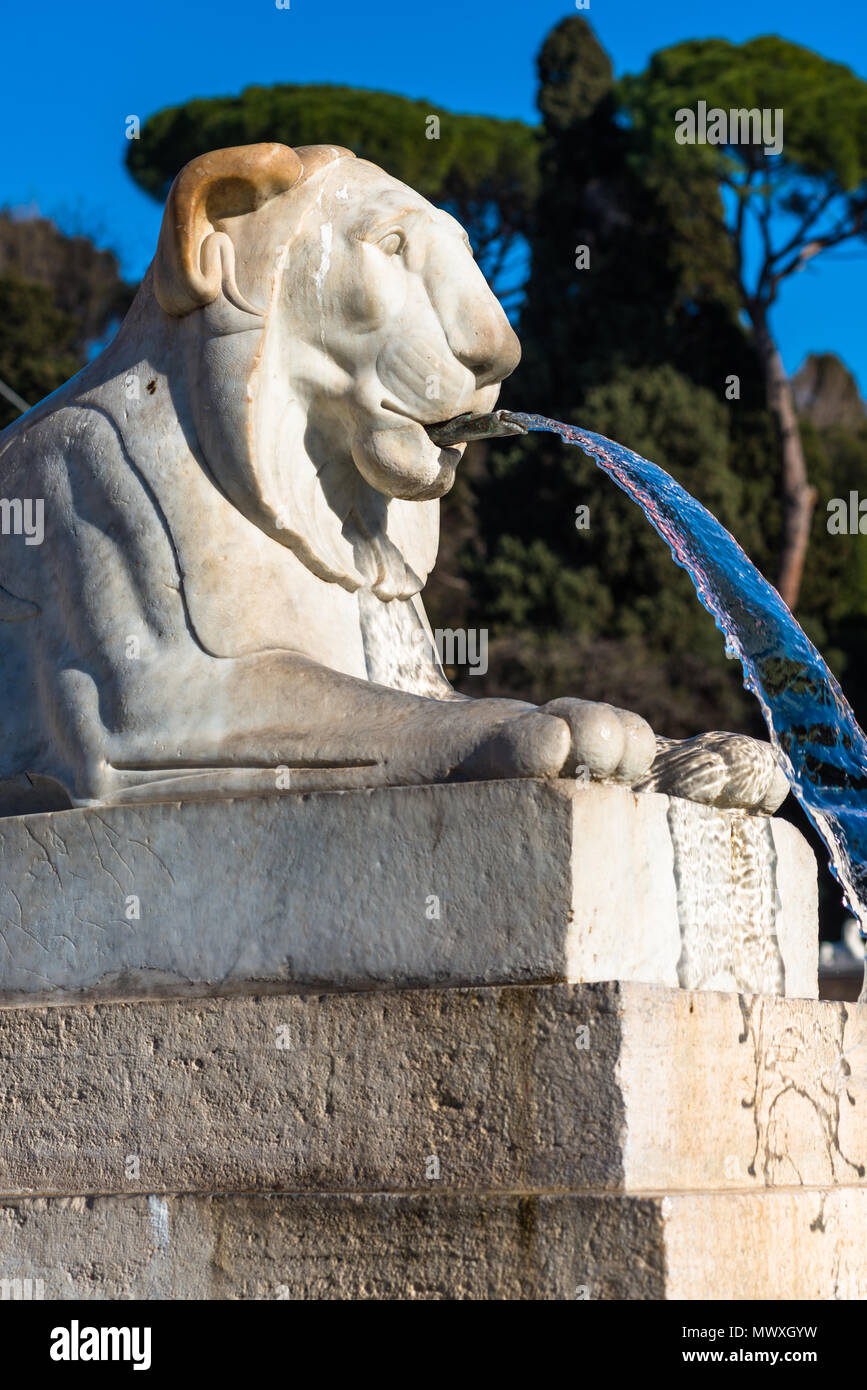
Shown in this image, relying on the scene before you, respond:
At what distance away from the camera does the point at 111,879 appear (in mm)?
4043

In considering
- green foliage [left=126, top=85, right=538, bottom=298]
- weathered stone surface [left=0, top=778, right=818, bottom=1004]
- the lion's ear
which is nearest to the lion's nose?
the lion's ear

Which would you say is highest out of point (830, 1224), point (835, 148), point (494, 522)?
point (835, 148)

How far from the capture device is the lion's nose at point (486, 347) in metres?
4.41

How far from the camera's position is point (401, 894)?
3709mm

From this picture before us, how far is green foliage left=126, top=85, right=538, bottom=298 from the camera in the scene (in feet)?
81.8

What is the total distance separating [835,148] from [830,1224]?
19.3 m

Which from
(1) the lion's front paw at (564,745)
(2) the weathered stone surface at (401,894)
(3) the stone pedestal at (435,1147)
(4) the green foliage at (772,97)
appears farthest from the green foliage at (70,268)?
(1) the lion's front paw at (564,745)

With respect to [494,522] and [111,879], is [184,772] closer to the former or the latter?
[111,879]

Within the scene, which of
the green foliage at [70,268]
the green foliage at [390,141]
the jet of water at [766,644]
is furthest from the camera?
the green foliage at [70,268]

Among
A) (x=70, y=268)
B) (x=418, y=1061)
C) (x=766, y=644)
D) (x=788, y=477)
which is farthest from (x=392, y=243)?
(x=70, y=268)

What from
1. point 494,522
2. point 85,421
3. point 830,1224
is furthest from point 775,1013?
point 494,522

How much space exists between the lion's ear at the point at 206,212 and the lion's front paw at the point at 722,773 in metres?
1.36

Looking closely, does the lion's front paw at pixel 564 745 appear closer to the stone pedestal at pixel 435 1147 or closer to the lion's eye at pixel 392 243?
the stone pedestal at pixel 435 1147

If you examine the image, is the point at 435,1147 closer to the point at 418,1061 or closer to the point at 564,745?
the point at 418,1061
